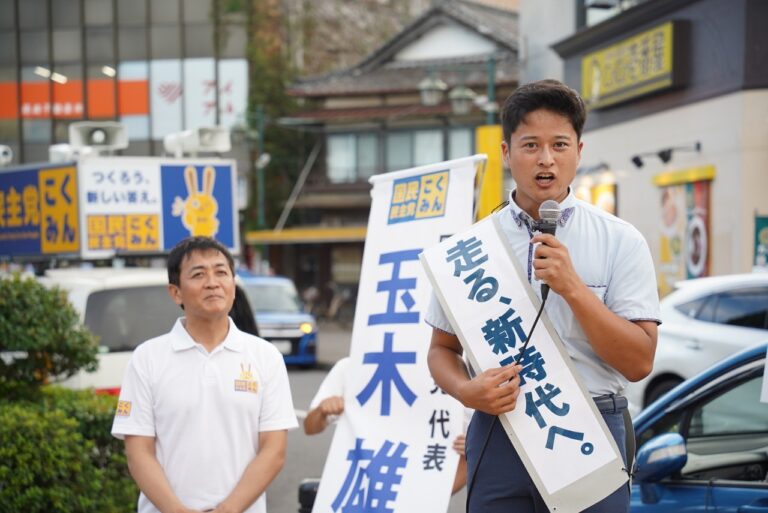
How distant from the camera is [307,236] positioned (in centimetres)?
3806

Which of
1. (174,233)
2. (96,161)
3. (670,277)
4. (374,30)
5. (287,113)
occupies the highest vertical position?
(374,30)

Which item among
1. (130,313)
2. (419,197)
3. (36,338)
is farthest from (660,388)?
(419,197)

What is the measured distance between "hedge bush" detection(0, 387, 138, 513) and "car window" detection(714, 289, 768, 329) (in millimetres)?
5823

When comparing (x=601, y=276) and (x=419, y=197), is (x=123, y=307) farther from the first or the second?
(x=601, y=276)

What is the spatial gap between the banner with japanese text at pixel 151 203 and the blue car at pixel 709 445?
20.3 feet

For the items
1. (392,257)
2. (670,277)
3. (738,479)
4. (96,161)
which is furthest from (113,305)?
(670,277)

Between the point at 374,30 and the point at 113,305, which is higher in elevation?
the point at 374,30

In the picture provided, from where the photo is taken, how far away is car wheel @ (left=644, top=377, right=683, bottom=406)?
33.6 feet

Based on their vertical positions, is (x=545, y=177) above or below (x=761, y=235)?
above

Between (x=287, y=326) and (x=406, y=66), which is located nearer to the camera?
(x=287, y=326)

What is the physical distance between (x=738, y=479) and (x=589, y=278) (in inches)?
68.8

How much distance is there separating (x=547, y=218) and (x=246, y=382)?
57.0 inches

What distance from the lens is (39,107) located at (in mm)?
44219

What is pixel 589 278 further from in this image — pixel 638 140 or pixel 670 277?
pixel 638 140
